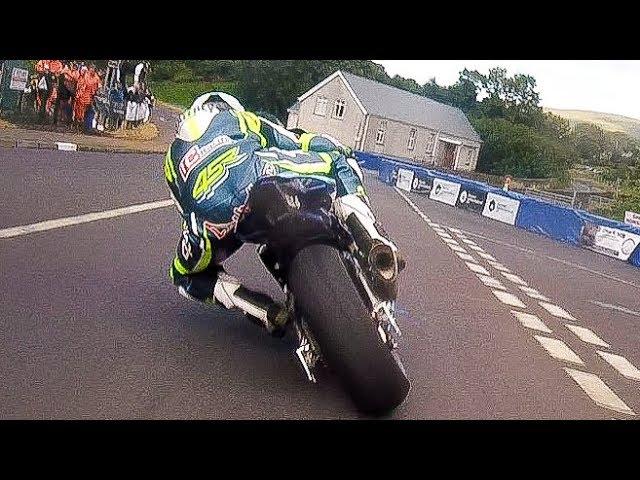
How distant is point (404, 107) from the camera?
3.97 metres

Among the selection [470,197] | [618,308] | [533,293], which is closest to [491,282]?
[533,293]

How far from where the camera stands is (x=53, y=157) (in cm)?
526

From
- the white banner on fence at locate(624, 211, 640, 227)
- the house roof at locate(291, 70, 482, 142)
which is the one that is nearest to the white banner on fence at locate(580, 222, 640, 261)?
the white banner on fence at locate(624, 211, 640, 227)

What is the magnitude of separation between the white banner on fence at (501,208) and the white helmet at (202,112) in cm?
374

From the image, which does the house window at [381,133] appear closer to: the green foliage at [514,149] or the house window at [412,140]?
the house window at [412,140]

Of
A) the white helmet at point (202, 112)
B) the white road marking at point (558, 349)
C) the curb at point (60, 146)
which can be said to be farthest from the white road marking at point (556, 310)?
the curb at point (60, 146)

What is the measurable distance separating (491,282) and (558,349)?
38.1 inches

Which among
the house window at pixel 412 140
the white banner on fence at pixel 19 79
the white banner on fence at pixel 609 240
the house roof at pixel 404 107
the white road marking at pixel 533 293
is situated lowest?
the white banner on fence at pixel 609 240

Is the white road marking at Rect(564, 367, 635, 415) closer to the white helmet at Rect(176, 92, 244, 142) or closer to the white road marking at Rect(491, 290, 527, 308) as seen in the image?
the white road marking at Rect(491, 290, 527, 308)

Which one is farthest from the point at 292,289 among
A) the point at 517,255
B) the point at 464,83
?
the point at 517,255

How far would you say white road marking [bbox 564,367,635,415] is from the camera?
6.89 ft

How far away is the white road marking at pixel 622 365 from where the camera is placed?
2.43 meters
